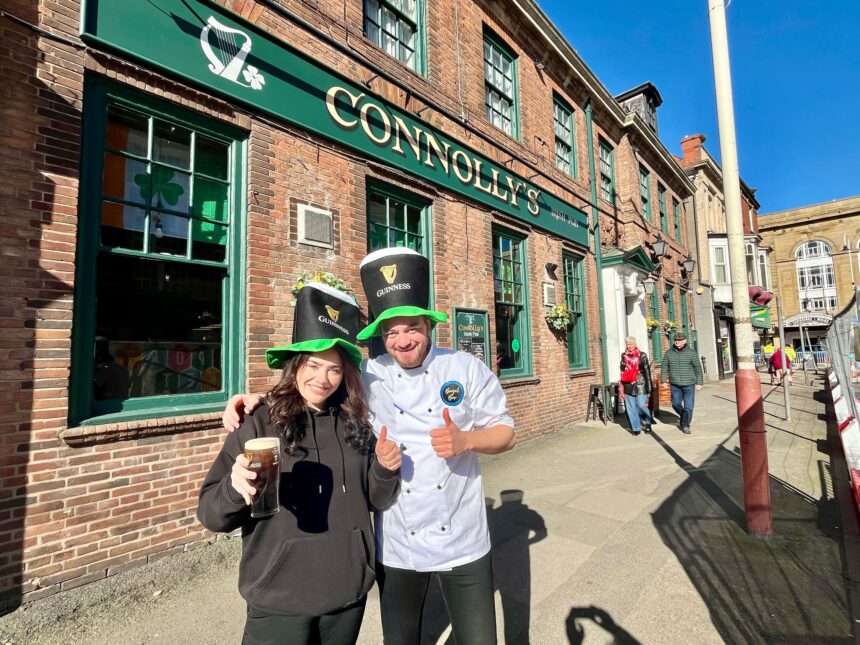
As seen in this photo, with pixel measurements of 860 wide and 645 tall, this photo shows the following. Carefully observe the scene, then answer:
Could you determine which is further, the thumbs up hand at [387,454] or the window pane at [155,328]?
the window pane at [155,328]

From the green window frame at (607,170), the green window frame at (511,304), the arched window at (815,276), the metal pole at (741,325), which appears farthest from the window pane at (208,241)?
the arched window at (815,276)

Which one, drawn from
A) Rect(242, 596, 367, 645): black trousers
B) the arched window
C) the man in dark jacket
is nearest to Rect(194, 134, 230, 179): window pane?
Rect(242, 596, 367, 645): black trousers

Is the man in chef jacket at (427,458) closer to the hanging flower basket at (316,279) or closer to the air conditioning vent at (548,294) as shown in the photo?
the hanging flower basket at (316,279)

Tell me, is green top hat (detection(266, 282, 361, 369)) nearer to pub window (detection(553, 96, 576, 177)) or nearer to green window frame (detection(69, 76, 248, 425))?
green window frame (detection(69, 76, 248, 425))

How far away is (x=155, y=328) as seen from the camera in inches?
156

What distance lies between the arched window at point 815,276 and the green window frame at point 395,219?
52049mm

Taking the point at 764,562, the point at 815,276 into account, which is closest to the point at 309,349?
the point at 764,562

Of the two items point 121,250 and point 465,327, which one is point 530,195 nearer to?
point 465,327

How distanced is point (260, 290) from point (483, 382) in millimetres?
3087

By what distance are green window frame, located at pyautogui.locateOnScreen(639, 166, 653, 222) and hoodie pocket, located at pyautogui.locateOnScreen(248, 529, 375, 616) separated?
585 inches

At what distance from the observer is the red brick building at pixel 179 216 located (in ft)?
10.3

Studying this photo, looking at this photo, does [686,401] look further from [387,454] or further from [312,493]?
[312,493]

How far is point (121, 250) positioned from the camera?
3.67 metres

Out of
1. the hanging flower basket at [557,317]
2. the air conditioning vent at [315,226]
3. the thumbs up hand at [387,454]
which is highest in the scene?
the air conditioning vent at [315,226]
